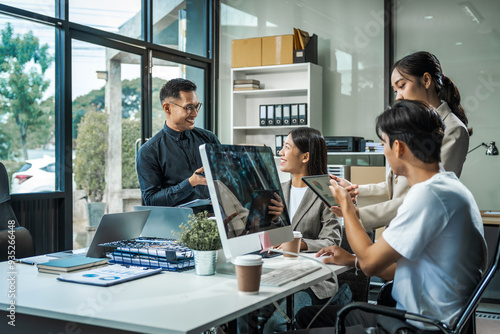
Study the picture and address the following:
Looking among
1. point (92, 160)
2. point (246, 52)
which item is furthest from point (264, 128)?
point (92, 160)

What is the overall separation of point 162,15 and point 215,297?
4.61 meters

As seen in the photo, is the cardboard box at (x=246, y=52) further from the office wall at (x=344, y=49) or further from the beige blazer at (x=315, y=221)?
the beige blazer at (x=315, y=221)

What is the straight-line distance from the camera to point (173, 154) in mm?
3107

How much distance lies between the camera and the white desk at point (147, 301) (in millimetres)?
1340

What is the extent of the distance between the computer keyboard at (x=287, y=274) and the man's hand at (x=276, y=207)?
7.7 inches

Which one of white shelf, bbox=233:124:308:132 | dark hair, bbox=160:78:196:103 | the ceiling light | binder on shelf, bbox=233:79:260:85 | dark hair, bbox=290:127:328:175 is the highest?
the ceiling light

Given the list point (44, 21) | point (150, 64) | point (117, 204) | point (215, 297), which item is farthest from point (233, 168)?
point (150, 64)

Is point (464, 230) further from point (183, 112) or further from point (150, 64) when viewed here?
point (150, 64)

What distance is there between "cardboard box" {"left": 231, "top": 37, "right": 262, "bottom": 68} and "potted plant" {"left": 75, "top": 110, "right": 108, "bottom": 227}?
1.73m

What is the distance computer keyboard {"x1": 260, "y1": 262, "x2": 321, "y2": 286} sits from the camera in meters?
1.76

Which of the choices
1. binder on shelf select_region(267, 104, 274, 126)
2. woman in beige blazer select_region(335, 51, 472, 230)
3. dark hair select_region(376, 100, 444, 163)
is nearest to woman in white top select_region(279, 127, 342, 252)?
woman in beige blazer select_region(335, 51, 472, 230)

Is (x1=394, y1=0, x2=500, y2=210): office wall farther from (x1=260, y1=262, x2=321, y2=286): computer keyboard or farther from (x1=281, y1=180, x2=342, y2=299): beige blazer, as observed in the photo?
(x1=260, y1=262, x2=321, y2=286): computer keyboard

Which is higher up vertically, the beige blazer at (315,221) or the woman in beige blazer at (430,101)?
the woman in beige blazer at (430,101)

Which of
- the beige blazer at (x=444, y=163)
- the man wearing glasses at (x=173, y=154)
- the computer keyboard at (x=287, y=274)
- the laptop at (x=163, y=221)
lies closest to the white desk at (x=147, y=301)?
the computer keyboard at (x=287, y=274)
